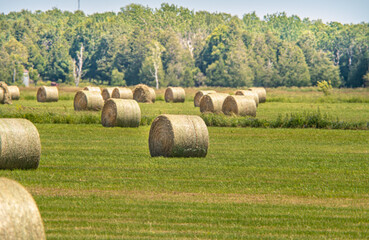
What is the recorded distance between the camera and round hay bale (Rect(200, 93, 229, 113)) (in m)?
41.0

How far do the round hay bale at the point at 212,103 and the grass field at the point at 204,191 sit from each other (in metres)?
17.3

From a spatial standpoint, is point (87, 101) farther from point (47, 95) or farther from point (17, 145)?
point (17, 145)

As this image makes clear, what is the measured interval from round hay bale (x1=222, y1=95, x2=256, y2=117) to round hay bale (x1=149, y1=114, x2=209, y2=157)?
62.8 feet

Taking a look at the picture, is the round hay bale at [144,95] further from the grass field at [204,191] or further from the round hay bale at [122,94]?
the grass field at [204,191]

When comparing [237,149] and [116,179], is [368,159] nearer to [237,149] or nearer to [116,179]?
[237,149]

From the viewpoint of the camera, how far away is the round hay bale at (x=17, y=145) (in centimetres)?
1502

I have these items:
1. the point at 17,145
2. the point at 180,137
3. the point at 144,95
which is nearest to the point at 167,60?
the point at 144,95

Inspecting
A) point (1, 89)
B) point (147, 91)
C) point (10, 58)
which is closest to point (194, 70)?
point (10, 58)

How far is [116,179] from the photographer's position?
1516cm

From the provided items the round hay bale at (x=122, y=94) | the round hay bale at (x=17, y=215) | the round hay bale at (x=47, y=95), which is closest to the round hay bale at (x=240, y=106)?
the round hay bale at (x=122, y=94)

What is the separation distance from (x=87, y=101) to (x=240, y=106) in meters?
9.76

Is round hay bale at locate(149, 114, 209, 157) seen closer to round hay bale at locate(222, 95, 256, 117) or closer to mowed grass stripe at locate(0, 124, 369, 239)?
mowed grass stripe at locate(0, 124, 369, 239)

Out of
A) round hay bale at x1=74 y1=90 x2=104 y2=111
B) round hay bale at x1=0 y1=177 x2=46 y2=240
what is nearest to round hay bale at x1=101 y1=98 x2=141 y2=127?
round hay bale at x1=74 y1=90 x2=104 y2=111

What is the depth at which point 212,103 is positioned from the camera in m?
41.0
